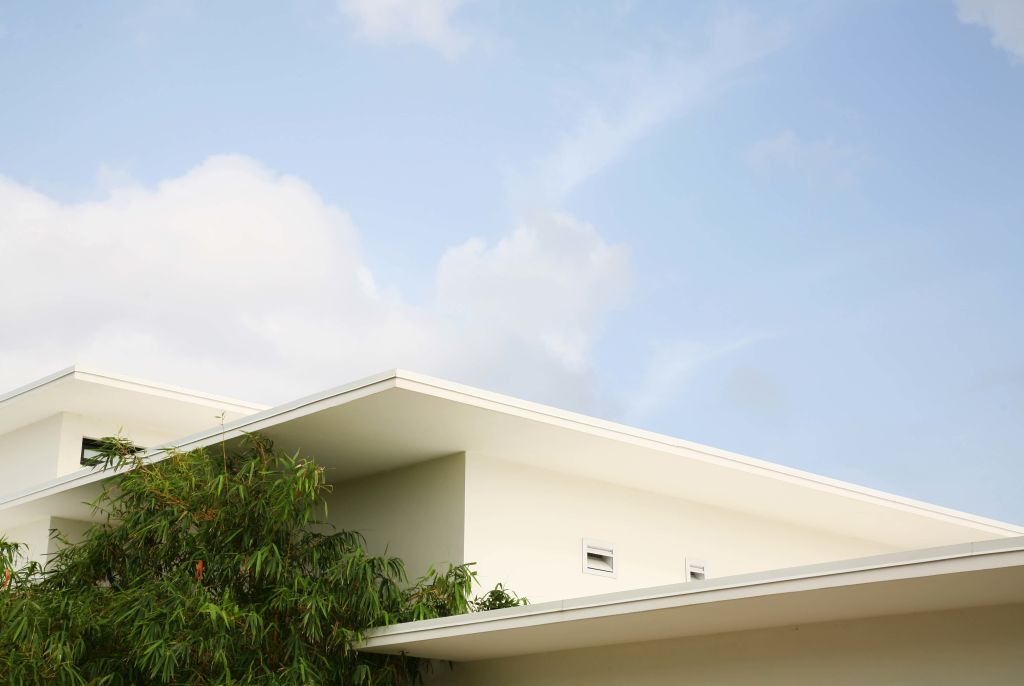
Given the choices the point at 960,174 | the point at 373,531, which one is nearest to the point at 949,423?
the point at 960,174

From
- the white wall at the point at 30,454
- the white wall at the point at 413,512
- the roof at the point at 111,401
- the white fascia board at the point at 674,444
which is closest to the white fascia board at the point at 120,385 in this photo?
the roof at the point at 111,401

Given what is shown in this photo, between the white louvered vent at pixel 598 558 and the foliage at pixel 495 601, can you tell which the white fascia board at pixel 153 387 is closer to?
the foliage at pixel 495 601

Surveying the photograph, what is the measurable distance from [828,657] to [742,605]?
3.07ft

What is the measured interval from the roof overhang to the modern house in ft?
0.05

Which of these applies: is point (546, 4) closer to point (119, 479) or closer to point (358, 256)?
point (358, 256)

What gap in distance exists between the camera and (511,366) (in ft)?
78.5

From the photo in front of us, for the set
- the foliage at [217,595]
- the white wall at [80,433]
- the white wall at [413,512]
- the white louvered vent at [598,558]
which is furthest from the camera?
the white wall at [80,433]

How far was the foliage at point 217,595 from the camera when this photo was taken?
850cm

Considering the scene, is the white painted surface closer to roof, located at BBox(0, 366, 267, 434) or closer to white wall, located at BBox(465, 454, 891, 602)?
roof, located at BBox(0, 366, 267, 434)

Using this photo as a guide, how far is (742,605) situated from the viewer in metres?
6.92

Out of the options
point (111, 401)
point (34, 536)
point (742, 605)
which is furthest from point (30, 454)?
point (742, 605)

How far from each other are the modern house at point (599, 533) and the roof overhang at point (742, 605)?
14 millimetres

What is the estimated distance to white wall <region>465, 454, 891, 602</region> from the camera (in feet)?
32.2

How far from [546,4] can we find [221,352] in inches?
292
